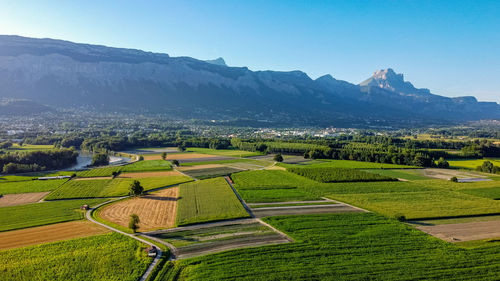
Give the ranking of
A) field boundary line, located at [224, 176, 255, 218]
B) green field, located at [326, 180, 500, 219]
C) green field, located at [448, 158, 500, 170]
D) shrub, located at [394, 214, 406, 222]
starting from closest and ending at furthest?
shrub, located at [394, 214, 406, 222]
green field, located at [326, 180, 500, 219]
field boundary line, located at [224, 176, 255, 218]
green field, located at [448, 158, 500, 170]

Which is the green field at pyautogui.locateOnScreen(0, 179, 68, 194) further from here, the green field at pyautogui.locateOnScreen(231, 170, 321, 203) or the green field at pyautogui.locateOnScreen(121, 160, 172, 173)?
the green field at pyautogui.locateOnScreen(231, 170, 321, 203)

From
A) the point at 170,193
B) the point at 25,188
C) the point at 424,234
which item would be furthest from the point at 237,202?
the point at 25,188

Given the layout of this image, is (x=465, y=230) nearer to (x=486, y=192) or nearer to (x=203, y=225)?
(x=486, y=192)

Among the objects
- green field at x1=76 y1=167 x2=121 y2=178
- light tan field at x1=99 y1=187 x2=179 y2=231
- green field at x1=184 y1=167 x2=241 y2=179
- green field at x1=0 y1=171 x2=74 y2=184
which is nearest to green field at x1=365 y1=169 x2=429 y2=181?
green field at x1=184 y1=167 x2=241 y2=179

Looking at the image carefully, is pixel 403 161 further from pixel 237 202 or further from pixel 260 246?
pixel 260 246

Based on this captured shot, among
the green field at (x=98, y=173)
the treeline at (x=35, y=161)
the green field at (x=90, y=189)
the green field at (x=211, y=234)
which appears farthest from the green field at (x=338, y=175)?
the treeline at (x=35, y=161)

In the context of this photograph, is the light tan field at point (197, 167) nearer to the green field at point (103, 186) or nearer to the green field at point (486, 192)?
the green field at point (103, 186)

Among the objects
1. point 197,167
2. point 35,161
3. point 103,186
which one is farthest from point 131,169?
point 35,161
